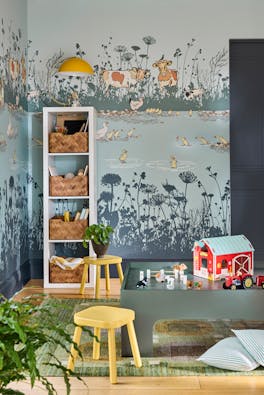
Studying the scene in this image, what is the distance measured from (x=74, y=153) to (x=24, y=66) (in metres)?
1.04

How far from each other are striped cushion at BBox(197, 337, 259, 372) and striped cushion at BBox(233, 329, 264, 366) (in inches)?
1.0

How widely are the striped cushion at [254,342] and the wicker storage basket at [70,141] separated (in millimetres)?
2805

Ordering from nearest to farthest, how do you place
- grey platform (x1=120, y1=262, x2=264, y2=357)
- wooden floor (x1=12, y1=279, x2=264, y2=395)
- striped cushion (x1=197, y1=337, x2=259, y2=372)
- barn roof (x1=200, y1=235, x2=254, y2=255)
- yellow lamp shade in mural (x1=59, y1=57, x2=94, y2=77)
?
wooden floor (x1=12, y1=279, x2=264, y2=395) → striped cushion (x1=197, y1=337, x2=259, y2=372) → grey platform (x1=120, y1=262, x2=264, y2=357) → barn roof (x1=200, y1=235, x2=254, y2=255) → yellow lamp shade in mural (x1=59, y1=57, x2=94, y2=77)

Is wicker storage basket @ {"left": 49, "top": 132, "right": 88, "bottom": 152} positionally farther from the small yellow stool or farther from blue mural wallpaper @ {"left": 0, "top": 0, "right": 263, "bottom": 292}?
the small yellow stool

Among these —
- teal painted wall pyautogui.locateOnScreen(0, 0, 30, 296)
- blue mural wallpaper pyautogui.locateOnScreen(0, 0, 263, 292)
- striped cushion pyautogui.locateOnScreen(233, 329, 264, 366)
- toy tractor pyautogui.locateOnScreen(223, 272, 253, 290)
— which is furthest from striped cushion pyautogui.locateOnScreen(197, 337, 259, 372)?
blue mural wallpaper pyautogui.locateOnScreen(0, 0, 263, 292)

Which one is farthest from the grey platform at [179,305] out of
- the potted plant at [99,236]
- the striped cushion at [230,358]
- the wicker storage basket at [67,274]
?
the wicker storage basket at [67,274]

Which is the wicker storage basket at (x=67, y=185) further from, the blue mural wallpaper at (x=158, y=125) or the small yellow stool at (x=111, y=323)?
the small yellow stool at (x=111, y=323)

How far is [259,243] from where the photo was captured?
21.1 feet

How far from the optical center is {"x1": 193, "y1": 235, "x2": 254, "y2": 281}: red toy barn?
4105 mm

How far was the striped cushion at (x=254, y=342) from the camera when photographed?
3.46m

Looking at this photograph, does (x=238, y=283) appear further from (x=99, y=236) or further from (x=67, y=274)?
(x=67, y=274)

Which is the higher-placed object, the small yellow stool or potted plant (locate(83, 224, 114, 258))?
potted plant (locate(83, 224, 114, 258))

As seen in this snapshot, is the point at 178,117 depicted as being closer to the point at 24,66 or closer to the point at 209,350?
the point at 24,66

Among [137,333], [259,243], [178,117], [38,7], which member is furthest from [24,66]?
[137,333]
